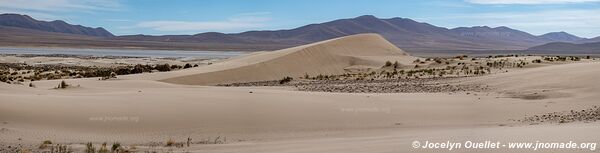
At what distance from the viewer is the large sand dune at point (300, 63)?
27.8m

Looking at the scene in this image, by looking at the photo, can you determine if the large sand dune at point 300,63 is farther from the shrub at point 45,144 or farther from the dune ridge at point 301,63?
the shrub at point 45,144

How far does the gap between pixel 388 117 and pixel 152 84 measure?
9893 mm

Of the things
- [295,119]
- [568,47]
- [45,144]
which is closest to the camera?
[45,144]

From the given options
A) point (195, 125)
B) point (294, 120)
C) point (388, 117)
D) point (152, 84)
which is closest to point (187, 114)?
point (195, 125)

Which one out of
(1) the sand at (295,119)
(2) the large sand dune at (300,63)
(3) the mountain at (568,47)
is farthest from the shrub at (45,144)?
(3) the mountain at (568,47)

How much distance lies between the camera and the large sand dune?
27750mm

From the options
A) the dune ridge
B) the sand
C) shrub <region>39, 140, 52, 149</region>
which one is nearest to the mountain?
the dune ridge

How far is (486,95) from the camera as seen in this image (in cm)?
1504

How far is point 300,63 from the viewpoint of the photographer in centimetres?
3325

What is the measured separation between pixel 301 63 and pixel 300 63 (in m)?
0.06

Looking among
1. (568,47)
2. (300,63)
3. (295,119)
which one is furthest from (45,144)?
(568,47)

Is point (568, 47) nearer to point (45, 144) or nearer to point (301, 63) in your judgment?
point (301, 63)

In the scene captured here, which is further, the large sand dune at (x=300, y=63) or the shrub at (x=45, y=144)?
the large sand dune at (x=300, y=63)

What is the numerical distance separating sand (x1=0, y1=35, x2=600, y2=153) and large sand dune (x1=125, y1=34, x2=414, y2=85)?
13.3 metres
